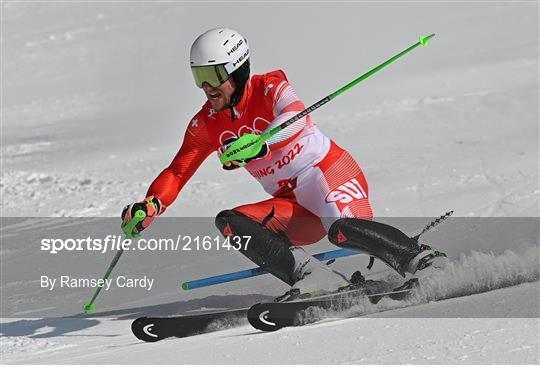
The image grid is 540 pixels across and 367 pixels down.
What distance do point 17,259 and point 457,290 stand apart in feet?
14.6

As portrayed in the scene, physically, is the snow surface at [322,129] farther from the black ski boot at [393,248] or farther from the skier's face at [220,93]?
the skier's face at [220,93]

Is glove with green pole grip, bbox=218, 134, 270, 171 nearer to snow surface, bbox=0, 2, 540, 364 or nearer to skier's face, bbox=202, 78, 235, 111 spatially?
skier's face, bbox=202, 78, 235, 111

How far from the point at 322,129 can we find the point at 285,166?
6309mm

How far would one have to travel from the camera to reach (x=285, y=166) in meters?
6.10

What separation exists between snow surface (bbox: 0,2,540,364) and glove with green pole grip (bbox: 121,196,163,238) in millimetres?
651

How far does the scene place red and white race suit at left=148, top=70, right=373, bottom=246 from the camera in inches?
234

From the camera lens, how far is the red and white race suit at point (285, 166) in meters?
5.94

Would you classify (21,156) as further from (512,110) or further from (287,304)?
(287,304)

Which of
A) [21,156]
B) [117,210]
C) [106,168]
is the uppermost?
[21,156]

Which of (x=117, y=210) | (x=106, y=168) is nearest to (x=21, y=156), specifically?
(x=106, y=168)

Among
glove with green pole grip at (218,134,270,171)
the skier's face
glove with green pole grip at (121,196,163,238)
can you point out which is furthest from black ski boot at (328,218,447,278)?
glove with green pole grip at (121,196,163,238)

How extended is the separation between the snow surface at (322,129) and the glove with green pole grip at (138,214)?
651mm

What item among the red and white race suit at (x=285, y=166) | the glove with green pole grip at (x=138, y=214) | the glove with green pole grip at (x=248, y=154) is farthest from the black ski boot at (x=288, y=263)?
the glove with green pole grip at (x=138, y=214)

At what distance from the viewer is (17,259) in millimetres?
8516
